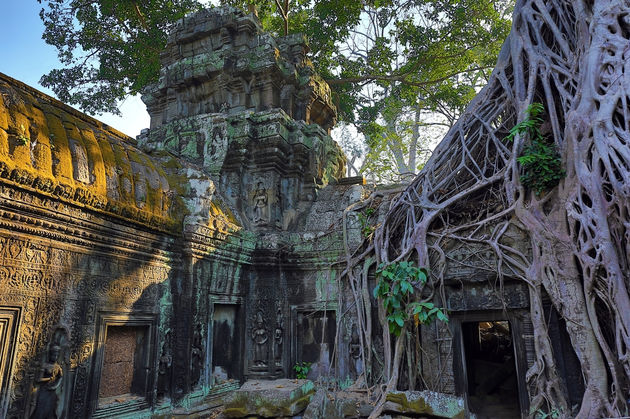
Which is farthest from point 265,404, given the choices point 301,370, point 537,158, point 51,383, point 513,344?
point 537,158

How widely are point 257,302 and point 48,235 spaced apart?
2.85m

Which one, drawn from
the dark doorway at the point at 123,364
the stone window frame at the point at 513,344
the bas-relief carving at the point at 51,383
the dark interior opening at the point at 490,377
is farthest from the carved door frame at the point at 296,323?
the bas-relief carving at the point at 51,383

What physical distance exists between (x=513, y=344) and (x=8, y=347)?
180 inches

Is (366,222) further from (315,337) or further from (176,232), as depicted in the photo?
(176,232)

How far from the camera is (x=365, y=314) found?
4977 millimetres

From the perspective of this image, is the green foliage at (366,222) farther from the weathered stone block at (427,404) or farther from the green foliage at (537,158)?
the weathered stone block at (427,404)

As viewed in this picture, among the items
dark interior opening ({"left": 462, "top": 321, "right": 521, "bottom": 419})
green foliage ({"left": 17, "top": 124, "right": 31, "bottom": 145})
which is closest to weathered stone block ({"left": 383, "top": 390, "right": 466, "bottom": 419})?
dark interior opening ({"left": 462, "top": 321, "right": 521, "bottom": 419})

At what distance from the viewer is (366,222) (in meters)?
5.57

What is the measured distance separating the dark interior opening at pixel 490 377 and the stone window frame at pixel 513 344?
364 mm

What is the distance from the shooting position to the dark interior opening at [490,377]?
525cm

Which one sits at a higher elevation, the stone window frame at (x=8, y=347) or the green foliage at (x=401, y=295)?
the green foliage at (x=401, y=295)

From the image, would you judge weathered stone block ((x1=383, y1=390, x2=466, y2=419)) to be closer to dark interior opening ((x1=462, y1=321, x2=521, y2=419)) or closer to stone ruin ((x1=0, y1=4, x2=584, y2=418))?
stone ruin ((x1=0, y1=4, x2=584, y2=418))

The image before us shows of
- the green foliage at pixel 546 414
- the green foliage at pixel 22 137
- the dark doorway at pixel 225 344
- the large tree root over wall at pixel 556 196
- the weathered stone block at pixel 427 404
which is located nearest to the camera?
the weathered stone block at pixel 427 404

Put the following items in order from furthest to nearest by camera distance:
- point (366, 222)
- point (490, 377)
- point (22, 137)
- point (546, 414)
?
point (490, 377) < point (366, 222) < point (546, 414) < point (22, 137)
